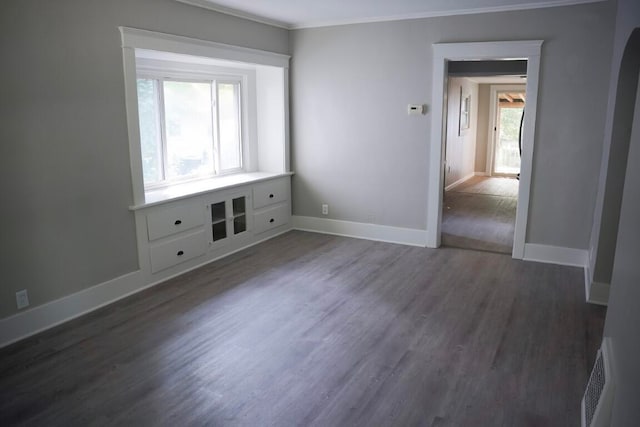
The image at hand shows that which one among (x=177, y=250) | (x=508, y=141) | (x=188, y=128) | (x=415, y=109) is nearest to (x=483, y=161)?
(x=508, y=141)

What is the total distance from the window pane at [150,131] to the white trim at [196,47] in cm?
64

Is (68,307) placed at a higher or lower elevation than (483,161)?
lower

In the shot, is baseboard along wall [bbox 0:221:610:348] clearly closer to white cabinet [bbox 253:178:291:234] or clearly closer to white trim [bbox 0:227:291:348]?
white trim [bbox 0:227:291:348]

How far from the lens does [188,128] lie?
5301 mm

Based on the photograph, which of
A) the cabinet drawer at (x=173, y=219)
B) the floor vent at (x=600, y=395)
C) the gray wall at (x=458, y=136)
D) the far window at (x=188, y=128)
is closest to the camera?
the floor vent at (x=600, y=395)

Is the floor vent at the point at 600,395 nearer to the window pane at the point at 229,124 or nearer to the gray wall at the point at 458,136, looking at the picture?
the window pane at the point at 229,124

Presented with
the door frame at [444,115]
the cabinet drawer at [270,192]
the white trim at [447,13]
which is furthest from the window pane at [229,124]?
the door frame at [444,115]

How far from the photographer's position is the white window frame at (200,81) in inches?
188

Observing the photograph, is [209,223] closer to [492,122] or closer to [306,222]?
[306,222]

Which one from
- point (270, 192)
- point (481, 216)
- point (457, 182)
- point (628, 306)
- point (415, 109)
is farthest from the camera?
point (457, 182)

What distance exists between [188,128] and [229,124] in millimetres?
653

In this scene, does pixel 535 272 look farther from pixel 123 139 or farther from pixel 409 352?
pixel 123 139

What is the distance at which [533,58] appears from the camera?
4.67 meters

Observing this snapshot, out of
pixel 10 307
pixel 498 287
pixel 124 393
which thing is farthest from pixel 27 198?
pixel 498 287
